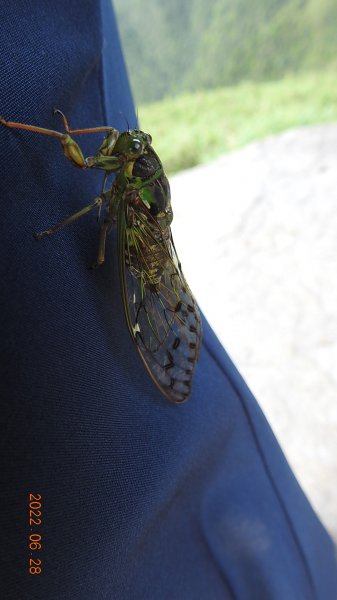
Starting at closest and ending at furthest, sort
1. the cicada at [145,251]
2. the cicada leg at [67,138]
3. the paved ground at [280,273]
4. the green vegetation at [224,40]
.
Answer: the cicada leg at [67,138] → the cicada at [145,251] → the paved ground at [280,273] → the green vegetation at [224,40]

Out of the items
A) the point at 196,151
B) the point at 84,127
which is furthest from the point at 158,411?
the point at 196,151

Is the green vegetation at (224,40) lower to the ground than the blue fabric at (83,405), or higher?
higher

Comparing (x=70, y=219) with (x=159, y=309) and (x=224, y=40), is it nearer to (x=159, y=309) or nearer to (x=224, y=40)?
(x=159, y=309)

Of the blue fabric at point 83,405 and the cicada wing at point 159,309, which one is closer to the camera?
the blue fabric at point 83,405
